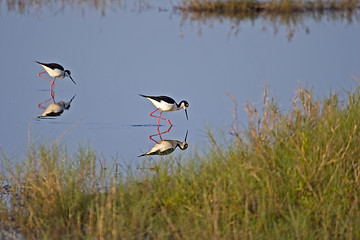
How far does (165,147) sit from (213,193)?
2.56 m

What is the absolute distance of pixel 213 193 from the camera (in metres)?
4.73

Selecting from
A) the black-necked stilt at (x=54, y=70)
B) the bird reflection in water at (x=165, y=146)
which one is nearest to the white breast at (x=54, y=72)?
the black-necked stilt at (x=54, y=70)

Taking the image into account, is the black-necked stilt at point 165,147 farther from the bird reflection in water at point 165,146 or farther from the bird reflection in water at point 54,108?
the bird reflection in water at point 54,108

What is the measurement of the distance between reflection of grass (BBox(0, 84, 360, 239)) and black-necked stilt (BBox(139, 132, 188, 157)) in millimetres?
1544

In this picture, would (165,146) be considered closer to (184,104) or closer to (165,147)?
(165,147)

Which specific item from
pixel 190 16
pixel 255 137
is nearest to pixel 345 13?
pixel 190 16

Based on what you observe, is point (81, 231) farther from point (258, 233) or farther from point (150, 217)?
point (258, 233)

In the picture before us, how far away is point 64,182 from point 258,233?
153 cm

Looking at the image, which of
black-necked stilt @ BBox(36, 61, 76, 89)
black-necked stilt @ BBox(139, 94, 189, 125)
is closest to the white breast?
black-necked stilt @ BBox(36, 61, 76, 89)

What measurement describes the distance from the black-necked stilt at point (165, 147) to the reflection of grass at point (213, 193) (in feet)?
5.07

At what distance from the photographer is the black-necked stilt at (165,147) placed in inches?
275

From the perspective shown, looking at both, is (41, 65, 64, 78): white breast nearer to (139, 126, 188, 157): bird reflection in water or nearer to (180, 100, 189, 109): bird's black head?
(180, 100, 189, 109): bird's black head

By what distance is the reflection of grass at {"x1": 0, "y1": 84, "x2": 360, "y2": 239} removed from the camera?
4395 millimetres

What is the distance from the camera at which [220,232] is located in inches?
171
